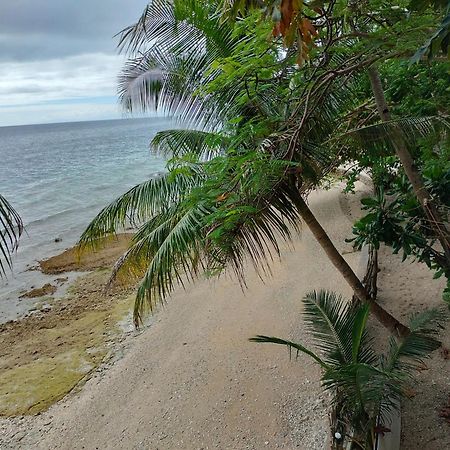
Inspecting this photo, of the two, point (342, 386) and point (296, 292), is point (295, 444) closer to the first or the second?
point (342, 386)

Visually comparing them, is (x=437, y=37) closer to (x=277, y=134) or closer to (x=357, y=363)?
(x=277, y=134)

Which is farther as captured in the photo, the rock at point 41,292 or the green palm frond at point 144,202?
the rock at point 41,292

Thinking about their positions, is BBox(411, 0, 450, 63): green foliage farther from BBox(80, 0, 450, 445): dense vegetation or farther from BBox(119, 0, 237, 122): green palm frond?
BBox(119, 0, 237, 122): green palm frond

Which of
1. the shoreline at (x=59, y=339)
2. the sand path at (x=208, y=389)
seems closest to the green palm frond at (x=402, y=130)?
the sand path at (x=208, y=389)

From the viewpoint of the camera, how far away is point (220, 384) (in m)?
6.12

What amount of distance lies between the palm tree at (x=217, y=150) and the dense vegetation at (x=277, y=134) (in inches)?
0.7

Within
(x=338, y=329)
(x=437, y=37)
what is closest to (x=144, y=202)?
(x=338, y=329)

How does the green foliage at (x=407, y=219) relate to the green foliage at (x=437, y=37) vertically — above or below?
below

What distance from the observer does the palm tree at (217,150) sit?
3494 millimetres

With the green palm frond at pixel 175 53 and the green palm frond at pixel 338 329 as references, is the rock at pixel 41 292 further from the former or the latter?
the green palm frond at pixel 338 329

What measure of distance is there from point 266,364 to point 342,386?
9.33 feet

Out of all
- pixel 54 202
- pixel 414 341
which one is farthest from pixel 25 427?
pixel 54 202

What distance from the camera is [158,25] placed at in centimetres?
544

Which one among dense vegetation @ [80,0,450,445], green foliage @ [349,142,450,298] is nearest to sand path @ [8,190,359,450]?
dense vegetation @ [80,0,450,445]
